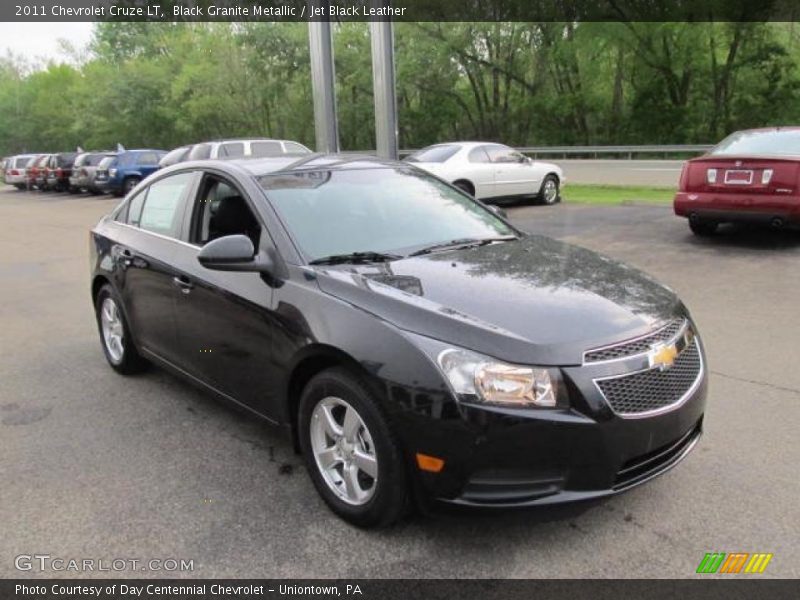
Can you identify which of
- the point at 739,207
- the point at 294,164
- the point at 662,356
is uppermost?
the point at 294,164

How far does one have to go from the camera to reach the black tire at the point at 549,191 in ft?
52.2

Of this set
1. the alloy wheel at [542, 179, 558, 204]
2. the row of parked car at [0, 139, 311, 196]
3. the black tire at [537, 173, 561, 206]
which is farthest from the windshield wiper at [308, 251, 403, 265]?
the alloy wheel at [542, 179, 558, 204]

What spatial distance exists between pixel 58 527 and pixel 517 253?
8.55 feet

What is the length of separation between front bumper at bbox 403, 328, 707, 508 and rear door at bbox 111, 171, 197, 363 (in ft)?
7.28

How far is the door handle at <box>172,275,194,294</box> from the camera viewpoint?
4043 millimetres

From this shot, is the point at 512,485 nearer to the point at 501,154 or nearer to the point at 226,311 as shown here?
the point at 226,311

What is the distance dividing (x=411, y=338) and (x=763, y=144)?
8.00 m

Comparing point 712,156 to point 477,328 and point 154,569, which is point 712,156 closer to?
point 477,328

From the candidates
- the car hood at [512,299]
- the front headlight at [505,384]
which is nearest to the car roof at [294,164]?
the car hood at [512,299]

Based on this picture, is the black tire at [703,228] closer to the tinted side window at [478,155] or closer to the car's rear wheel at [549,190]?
the tinted side window at [478,155]

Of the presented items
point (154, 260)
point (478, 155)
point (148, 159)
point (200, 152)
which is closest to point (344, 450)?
point (154, 260)

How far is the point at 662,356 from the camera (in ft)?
9.56

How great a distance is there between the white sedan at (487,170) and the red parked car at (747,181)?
17.4 ft

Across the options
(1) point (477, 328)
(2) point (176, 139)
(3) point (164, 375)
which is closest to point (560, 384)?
(1) point (477, 328)
